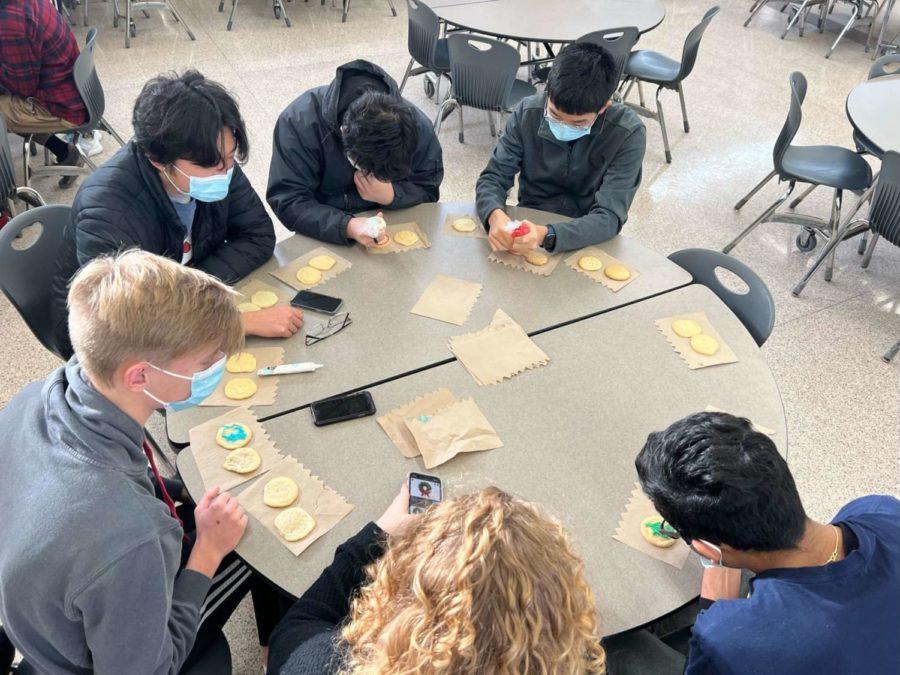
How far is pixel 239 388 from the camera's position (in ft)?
6.41

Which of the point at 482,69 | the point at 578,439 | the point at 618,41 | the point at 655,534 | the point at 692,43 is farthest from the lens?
the point at 692,43

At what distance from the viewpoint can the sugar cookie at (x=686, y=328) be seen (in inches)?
88.4

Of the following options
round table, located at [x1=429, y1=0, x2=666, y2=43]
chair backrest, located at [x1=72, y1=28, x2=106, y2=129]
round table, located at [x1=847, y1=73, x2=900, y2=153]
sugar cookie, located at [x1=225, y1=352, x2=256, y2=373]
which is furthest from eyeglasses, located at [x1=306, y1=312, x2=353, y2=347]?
round table, located at [x1=429, y1=0, x2=666, y2=43]

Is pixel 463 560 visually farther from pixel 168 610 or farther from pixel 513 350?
pixel 513 350

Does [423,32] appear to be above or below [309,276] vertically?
above

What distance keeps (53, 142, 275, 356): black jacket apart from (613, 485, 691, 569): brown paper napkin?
1.58 m

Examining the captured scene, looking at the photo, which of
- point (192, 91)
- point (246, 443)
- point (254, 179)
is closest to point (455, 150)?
point (254, 179)

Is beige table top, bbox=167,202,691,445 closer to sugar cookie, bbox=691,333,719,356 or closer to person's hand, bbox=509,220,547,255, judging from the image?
person's hand, bbox=509,220,547,255

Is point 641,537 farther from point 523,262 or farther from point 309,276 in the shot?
point 309,276

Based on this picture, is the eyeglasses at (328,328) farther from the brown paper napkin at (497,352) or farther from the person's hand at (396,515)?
the person's hand at (396,515)

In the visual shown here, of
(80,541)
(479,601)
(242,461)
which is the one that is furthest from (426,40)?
(479,601)

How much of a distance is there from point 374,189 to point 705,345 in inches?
55.4

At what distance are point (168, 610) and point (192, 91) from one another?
1.50 m

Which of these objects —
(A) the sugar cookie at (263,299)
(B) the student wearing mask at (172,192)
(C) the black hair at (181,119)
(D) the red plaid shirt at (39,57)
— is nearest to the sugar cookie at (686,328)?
(B) the student wearing mask at (172,192)
